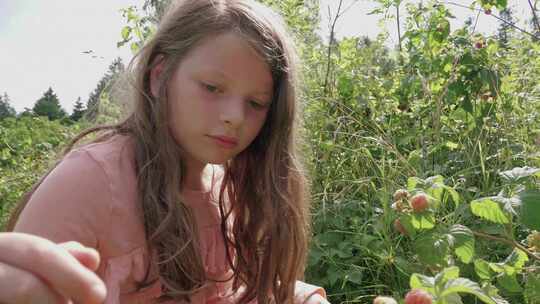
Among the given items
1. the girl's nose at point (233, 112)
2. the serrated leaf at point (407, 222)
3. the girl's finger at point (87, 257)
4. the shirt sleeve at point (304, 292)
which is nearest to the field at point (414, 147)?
the serrated leaf at point (407, 222)

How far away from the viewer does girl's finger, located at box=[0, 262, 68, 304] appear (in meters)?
0.55

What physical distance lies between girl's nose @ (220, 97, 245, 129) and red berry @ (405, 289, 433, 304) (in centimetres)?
78

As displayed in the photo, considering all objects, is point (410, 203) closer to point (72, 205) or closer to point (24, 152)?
point (72, 205)

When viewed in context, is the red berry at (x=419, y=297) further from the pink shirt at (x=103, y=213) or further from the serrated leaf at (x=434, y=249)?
the pink shirt at (x=103, y=213)

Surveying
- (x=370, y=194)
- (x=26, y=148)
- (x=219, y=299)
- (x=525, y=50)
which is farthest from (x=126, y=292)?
(x=26, y=148)

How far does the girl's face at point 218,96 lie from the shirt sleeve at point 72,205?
0.27 meters

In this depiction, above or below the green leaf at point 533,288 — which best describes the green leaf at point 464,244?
above

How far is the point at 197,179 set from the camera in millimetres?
1898

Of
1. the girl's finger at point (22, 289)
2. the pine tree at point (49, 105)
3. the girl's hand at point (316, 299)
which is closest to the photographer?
the girl's finger at point (22, 289)

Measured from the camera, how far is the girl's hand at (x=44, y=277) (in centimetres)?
55

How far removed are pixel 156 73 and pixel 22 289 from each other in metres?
1.28

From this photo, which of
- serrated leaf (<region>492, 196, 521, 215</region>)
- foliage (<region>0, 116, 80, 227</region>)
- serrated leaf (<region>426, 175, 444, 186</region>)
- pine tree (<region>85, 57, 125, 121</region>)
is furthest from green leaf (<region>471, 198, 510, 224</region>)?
foliage (<region>0, 116, 80, 227</region>)

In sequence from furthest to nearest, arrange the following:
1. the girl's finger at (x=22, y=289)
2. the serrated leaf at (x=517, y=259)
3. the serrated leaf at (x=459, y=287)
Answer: the serrated leaf at (x=517, y=259) → the serrated leaf at (x=459, y=287) → the girl's finger at (x=22, y=289)

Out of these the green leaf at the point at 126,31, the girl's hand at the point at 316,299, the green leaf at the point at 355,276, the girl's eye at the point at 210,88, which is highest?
the green leaf at the point at 126,31
